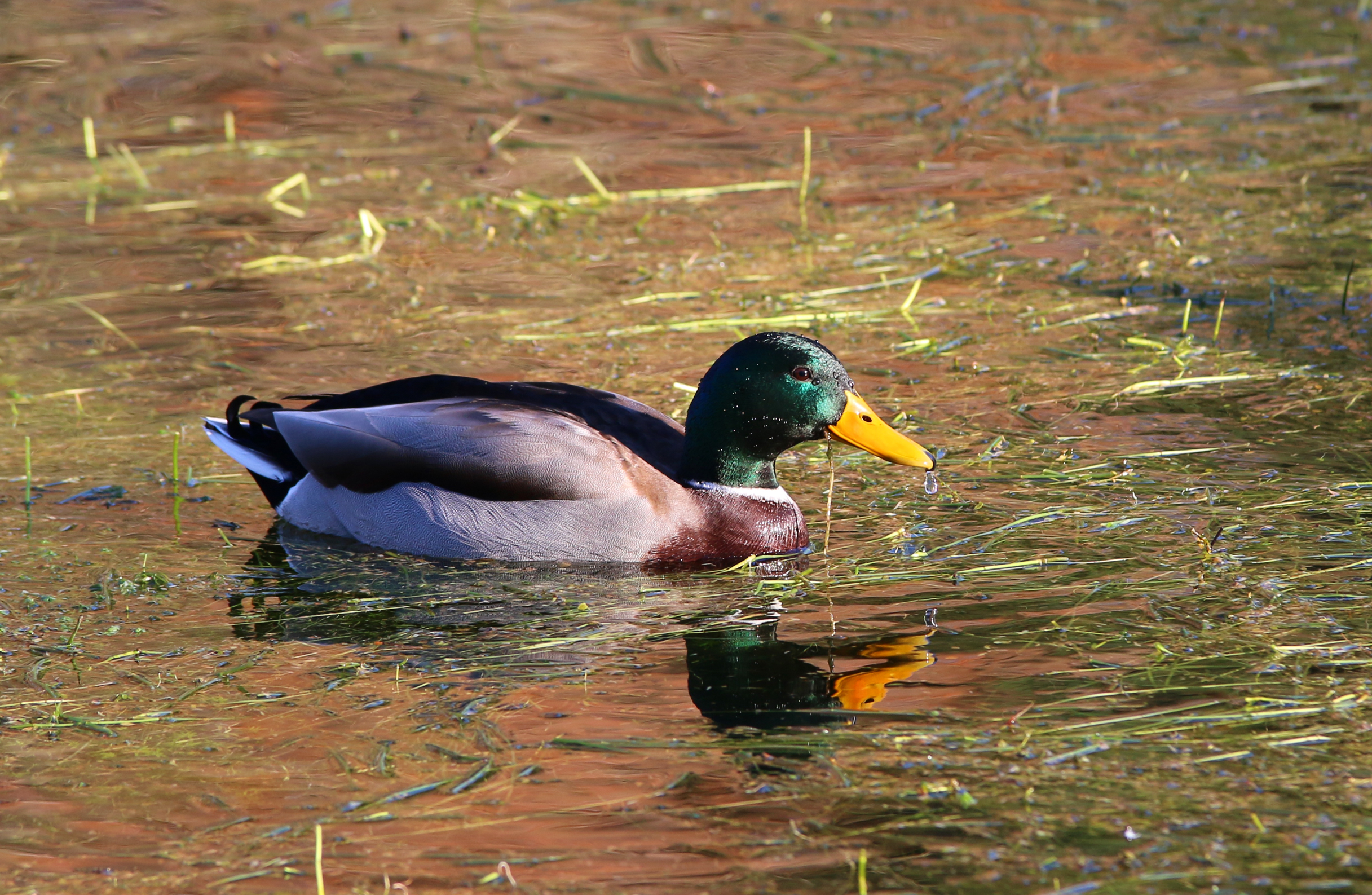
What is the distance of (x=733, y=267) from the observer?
9266 millimetres

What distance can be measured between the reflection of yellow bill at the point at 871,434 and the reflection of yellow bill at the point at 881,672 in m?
1.01

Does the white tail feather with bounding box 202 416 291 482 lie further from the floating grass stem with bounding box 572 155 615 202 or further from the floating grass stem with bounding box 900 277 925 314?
the floating grass stem with bounding box 572 155 615 202

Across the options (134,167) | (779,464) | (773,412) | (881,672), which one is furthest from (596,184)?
(881,672)

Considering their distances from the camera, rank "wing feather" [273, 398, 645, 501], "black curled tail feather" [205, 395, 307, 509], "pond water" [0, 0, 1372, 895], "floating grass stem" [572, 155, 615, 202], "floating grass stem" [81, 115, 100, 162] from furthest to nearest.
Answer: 1. "floating grass stem" [81, 115, 100, 162]
2. "floating grass stem" [572, 155, 615, 202]
3. "black curled tail feather" [205, 395, 307, 509]
4. "wing feather" [273, 398, 645, 501]
5. "pond water" [0, 0, 1372, 895]

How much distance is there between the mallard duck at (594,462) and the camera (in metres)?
5.99

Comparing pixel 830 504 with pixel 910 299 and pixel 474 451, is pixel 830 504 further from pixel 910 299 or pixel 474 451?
pixel 910 299

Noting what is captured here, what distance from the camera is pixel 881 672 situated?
196 inches

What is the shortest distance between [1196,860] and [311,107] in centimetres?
1038

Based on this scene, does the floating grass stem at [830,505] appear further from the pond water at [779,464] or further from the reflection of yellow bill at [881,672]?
the reflection of yellow bill at [881,672]

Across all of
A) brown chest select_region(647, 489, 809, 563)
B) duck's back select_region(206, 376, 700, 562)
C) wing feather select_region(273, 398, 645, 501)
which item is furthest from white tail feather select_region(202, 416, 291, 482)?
brown chest select_region(647, 489, 809, 563)

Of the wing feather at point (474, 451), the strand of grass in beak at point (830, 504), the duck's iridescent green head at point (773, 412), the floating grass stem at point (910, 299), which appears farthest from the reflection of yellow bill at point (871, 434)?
the floating grass stem at point (910, 299)

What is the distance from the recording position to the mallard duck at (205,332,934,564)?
599 centimetres

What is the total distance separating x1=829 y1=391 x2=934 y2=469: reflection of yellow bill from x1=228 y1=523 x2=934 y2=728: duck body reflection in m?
0.83

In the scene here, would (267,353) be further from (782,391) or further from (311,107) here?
(311,107)
